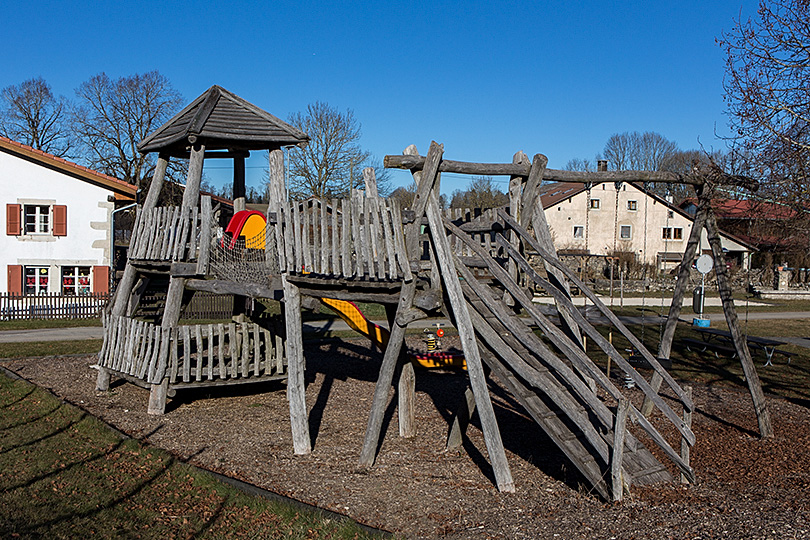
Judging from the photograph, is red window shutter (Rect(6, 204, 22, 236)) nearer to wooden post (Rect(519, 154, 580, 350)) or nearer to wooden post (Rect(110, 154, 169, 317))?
wooden post (Rect(110, 154, 169, 317))

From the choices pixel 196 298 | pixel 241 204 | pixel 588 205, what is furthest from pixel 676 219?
pixel 241 204

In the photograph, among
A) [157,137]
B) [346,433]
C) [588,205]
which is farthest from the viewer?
[588,205]

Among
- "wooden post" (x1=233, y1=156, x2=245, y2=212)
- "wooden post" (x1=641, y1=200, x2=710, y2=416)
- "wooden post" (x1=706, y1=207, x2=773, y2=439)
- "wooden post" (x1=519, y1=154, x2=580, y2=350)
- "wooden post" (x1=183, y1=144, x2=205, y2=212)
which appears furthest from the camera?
"wooden post" (x1=233, y1=156, x2=245, y2=212)

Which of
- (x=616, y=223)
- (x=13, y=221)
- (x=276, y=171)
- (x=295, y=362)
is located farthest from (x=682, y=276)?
(x=616, y=223)

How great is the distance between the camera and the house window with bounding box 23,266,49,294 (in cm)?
2545

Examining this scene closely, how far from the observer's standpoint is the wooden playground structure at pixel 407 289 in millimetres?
6809

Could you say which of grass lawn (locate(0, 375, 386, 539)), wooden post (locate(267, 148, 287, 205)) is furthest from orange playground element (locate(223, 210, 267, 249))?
grass lawn (locate(0, 375, 386, 539))

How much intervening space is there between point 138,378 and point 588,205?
148ft

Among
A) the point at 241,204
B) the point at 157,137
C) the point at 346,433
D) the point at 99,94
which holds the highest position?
the point at 99,94

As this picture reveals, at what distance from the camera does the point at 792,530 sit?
566cm

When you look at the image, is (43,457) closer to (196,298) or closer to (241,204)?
(241,204)

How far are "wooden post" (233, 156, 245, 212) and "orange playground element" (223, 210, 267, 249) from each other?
165 cm

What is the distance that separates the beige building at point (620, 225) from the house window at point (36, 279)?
3553 cm

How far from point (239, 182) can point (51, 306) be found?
15433mm
